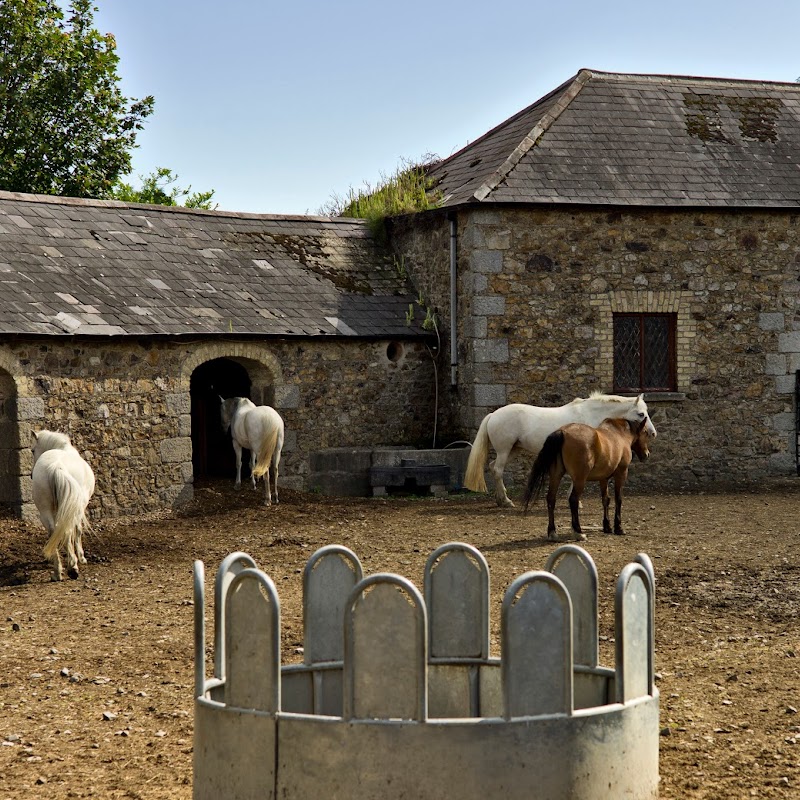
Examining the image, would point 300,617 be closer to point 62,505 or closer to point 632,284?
point 62,505

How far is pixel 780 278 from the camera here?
17.9 m

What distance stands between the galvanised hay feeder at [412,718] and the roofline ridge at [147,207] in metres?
13.0

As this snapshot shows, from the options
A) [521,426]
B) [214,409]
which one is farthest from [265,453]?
[214,409]

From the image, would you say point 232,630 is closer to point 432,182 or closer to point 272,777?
point 272,777

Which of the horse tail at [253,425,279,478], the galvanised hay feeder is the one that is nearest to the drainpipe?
the horse tail at [253,425,279,478]

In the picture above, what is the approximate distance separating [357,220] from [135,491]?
710 cm

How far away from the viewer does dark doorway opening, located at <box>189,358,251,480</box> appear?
18109mm

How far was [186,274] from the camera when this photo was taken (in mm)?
16750

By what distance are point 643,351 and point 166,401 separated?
7.13m

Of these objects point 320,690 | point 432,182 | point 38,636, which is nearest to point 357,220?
point 432,182

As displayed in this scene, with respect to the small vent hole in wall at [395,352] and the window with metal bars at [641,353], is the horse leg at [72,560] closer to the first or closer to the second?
the small vent hole in wall at [395,352]

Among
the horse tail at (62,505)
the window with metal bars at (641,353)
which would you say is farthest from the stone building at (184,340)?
the horse tail at (62,505)

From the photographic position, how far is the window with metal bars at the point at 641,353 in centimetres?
1767

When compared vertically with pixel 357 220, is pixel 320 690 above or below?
below
